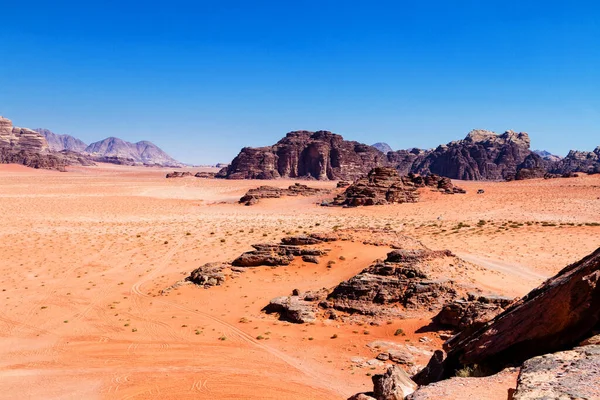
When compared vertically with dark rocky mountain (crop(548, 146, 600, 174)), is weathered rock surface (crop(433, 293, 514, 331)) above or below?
below

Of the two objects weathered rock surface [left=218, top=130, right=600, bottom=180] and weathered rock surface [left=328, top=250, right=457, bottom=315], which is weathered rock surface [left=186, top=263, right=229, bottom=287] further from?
weathered rock surface [left=218, top=130, right=600, bottom=180]

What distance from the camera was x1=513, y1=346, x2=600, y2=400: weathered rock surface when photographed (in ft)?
13.3

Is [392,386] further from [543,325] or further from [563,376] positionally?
[563,376]

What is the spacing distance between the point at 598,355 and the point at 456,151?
15344cm

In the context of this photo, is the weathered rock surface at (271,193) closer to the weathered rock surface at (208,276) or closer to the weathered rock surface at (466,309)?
the weathered rock surface at (208,276)

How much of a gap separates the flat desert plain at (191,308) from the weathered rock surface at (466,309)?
0.85m

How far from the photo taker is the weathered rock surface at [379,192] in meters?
57.2

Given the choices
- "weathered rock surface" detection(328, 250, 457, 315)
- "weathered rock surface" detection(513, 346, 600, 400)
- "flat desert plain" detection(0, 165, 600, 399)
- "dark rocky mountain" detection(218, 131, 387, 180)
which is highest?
"dark rocky mountain" detection(218, 131, 387, 180)

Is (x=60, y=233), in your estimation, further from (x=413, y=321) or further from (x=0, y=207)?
(x=413, y=321)

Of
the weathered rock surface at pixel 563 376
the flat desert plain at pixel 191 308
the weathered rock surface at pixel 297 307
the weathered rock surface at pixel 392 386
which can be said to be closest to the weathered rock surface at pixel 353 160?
the flat desert plain at pixel 191 308

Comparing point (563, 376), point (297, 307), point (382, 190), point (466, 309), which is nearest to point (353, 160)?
point (382, 190)

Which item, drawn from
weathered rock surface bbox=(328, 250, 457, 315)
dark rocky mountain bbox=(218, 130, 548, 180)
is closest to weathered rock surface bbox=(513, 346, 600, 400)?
weathered rock surface bbox=(328, 250, 457, 315)

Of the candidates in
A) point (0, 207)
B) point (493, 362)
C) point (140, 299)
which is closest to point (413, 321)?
point (493, 362)

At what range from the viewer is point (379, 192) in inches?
2328
